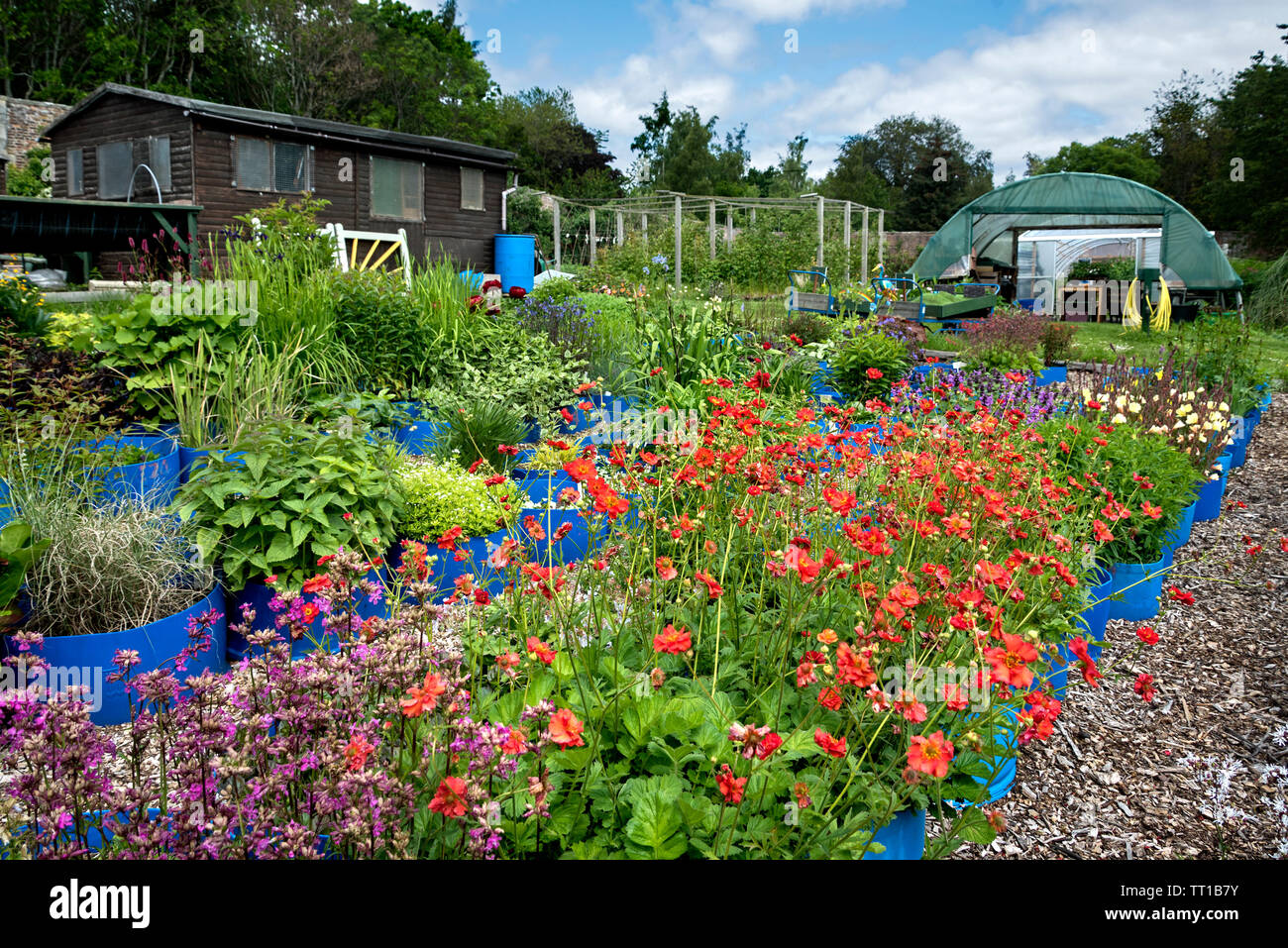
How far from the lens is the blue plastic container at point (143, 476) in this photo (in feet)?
9.74

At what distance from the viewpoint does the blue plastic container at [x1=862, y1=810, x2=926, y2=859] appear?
1634 millimetres

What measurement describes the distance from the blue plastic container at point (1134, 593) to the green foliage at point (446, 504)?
247cm

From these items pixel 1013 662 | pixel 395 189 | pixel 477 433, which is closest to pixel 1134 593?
pixel 1013 662

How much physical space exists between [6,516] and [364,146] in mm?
14769

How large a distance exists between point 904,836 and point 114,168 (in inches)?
711

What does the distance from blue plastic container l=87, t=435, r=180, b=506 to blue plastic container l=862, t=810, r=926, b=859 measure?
2.57 meters

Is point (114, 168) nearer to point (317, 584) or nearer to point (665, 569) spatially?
point (317, 584)

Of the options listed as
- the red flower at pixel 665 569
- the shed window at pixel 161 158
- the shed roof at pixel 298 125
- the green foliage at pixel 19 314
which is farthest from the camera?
the shed window at pixel 161 158

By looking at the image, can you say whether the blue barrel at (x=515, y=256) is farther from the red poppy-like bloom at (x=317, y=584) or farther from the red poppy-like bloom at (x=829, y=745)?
the red poppy-like bloom at (x=829, y=745)

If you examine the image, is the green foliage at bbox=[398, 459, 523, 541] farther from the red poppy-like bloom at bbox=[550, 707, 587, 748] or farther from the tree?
the tree

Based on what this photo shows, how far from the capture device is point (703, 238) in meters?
19.3

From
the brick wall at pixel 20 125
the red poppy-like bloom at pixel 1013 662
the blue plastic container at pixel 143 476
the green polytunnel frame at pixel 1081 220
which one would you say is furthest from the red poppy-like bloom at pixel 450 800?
the brick wall at pixel 20 125
